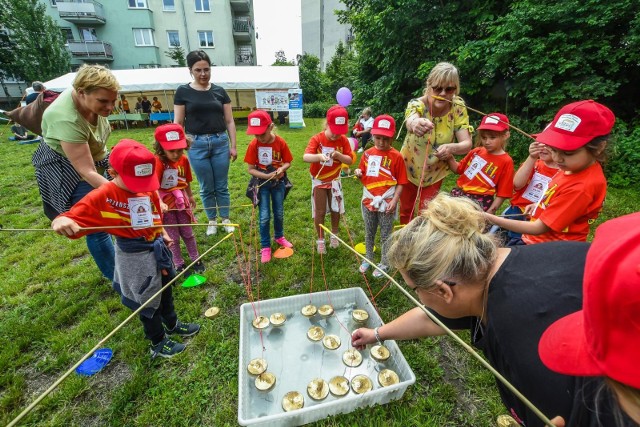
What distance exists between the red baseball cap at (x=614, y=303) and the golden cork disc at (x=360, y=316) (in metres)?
1.92

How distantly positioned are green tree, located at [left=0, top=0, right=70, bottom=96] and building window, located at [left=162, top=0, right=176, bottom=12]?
7.36m

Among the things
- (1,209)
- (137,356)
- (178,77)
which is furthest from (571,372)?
(178,77)

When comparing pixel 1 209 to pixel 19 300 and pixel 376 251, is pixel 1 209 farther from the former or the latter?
pixel 376 251

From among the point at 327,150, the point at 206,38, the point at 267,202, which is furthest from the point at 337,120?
the point at 206,38

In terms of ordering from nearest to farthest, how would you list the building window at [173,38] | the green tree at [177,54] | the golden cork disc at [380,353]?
the golden cork disc at [380,353], the green tree at [177,54], the building window at [173,38]

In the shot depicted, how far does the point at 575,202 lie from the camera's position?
1709 mm

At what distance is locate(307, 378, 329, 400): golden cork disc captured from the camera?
1.92 meters

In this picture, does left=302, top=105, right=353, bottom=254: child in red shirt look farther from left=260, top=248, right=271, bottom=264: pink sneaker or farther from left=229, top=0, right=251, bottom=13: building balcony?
left=229, top=0, right=251, bottom=13: building balcony

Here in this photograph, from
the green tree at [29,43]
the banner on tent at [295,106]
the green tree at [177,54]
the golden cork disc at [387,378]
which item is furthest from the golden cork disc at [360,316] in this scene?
the green tree at [29,43]

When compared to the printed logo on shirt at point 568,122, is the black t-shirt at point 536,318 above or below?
below

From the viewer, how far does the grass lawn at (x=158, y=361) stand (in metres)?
1.89

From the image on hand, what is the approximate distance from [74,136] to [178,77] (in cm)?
1442

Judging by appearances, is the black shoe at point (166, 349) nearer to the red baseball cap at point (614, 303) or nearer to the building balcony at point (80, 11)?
the red baseball cap at point (614, 303)

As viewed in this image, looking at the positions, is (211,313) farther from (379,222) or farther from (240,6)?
(240,6)
